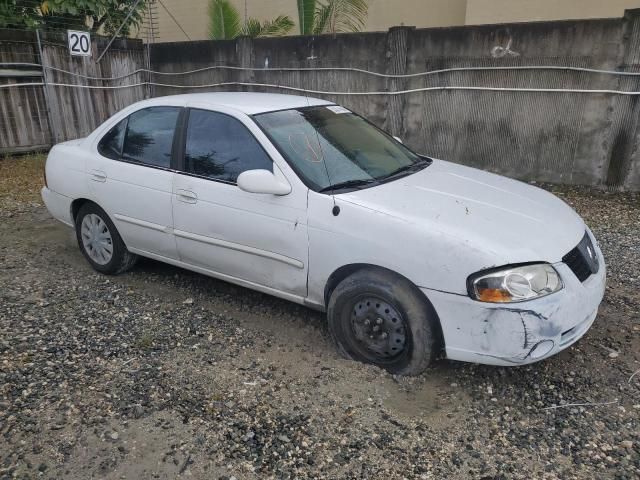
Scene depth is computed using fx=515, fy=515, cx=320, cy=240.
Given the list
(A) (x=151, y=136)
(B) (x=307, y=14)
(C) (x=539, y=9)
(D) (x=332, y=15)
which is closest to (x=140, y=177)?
(A) (x=151, y=136)

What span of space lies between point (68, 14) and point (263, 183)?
9240 millimetres

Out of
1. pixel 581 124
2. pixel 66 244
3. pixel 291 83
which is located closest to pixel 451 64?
pixel 581 124

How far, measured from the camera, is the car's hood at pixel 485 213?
110 inches

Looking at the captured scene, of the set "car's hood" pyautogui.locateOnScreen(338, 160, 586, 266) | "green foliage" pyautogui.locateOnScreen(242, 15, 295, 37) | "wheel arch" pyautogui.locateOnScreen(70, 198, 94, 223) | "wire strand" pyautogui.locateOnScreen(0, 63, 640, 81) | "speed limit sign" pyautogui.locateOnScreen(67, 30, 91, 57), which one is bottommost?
"wheel arch" pyautogui.locateOnScreen(70, 198, 94, 223)

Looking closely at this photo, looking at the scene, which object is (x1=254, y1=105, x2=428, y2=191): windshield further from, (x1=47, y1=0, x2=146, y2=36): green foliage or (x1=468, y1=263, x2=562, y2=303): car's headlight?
(x1=47, y1=0, x2=146, y2=36): green foliage

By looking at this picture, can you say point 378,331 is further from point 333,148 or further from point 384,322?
point 333,148

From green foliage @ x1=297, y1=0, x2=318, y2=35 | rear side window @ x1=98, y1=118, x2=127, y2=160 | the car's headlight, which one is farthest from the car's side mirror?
green foliage @ x1=297, y1=0, x2=318, y2=35

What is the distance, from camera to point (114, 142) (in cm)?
436

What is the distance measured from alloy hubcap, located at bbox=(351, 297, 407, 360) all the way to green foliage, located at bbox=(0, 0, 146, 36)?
9.40 metres

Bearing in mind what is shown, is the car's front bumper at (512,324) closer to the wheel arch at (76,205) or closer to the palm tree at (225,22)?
→ the wheel arch at (76,205)

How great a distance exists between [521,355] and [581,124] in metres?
5.18

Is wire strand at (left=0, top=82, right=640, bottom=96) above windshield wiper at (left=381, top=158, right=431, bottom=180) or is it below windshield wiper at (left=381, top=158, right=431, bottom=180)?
above

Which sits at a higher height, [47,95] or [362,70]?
[362,70]

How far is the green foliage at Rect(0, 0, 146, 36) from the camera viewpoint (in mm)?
9625
